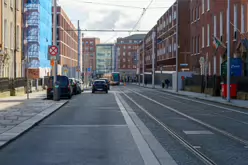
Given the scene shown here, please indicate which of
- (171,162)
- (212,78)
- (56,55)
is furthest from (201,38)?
(171,162)

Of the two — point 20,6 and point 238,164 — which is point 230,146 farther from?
point 20,6

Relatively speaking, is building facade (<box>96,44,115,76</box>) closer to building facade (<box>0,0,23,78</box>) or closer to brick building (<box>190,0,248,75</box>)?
brick building (<box>190,0,248,75</box>)

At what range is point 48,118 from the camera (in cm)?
1764

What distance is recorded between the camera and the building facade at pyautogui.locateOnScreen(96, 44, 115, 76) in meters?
188

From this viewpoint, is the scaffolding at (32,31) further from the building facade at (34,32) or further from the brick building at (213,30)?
the brick building at (213,30)

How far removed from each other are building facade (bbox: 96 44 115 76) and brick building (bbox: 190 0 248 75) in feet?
431

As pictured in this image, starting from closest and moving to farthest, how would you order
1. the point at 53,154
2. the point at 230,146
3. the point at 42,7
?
1. the point at 53,154
2. the point at 230,146
3. the point at 42,7

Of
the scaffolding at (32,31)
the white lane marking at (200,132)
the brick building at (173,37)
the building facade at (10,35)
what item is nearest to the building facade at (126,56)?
the brick building at (173,37)

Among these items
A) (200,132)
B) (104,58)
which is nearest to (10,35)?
(200,132)

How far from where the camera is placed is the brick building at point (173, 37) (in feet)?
229

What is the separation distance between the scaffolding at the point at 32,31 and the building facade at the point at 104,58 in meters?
131

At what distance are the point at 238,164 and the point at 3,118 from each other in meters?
10.6

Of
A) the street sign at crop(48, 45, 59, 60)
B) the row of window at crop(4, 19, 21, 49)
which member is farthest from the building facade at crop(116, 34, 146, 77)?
the street sign at crop(48, 45, 59, 60)

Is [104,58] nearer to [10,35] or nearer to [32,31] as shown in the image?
[32,31]
